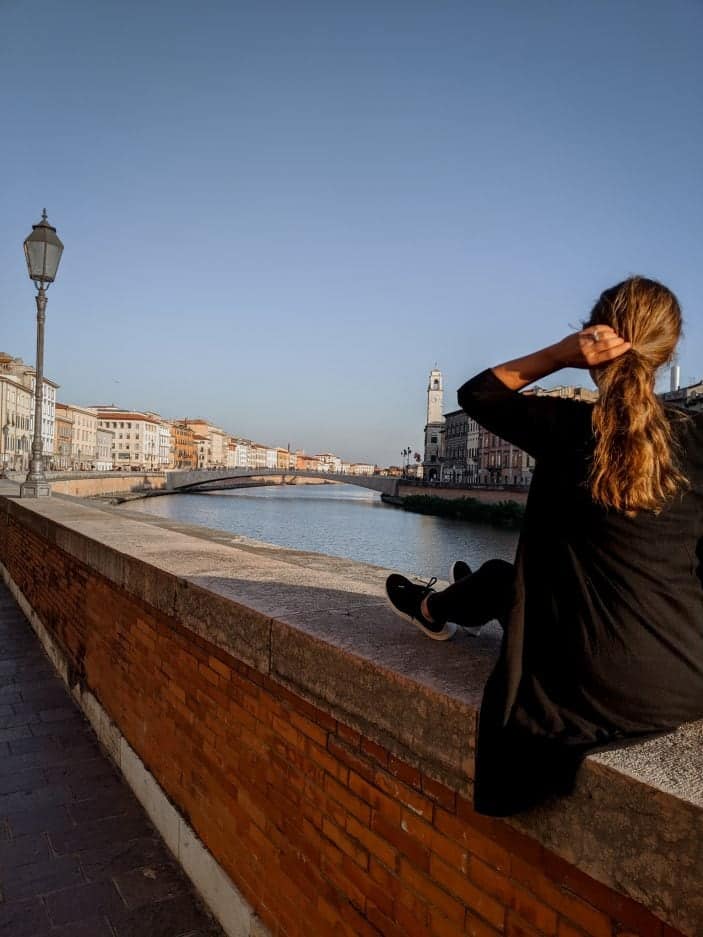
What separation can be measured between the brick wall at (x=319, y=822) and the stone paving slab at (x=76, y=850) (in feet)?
0.83

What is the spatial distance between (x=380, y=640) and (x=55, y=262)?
7.98 m

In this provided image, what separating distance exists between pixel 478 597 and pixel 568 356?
66 centimetres

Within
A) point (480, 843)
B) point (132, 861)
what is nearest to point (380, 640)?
point (480, 843)

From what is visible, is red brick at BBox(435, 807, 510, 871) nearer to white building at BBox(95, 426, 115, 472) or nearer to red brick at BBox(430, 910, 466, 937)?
red brick at BBox(430, 910, 466, 937)

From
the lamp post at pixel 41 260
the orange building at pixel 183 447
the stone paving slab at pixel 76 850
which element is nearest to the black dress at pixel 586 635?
the stone paving slab at pixel 76 850

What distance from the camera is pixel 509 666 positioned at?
121 cm

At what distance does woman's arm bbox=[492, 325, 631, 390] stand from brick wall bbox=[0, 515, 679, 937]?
32.4 inches

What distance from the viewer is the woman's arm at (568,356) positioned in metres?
1.23

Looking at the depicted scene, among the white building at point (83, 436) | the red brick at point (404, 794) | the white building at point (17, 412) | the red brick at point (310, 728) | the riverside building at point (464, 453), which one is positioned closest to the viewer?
the red brick at point (404, 794)

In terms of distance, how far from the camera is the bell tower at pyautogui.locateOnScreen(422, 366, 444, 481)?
95.1 meters

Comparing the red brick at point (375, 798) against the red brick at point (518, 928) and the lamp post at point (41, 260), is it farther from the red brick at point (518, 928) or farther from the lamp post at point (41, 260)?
the lamp post at point (41, 260)

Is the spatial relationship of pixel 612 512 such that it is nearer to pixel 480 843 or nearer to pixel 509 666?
pixel 509 666

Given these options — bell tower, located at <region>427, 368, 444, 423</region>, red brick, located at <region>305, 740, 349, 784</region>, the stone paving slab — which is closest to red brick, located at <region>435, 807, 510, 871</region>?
red brick, located at <region>305, 740, 349, 784</region>

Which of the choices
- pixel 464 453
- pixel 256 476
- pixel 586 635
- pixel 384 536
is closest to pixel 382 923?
pixel 586 635
